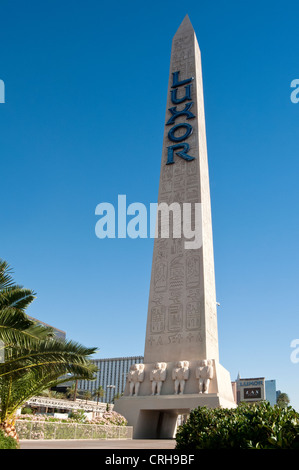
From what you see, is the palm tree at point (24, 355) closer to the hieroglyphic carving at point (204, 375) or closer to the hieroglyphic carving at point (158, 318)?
the hieroglyphic carving at point (204, 375)

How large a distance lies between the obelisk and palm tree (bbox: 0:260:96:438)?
11.7m

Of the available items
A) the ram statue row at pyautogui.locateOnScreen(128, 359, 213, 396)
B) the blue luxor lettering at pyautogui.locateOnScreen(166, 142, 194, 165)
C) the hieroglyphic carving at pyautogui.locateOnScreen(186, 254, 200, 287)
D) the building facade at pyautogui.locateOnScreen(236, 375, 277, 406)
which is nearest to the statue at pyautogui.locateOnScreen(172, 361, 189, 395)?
the ram statue row at pyautogui.locateOnScreen(128, 359, 213, 396)

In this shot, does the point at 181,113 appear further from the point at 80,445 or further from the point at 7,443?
the point at 7,443

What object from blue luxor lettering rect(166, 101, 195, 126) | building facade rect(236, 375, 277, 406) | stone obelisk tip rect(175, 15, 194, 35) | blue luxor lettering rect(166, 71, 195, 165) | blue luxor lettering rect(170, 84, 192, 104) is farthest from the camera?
building facade rect(236, 375, 277, 406)

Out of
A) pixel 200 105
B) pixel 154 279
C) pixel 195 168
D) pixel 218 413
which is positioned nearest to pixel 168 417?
pixel 154 279

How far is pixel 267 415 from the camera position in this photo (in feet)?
23.6

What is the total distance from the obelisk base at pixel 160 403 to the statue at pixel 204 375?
0.32m

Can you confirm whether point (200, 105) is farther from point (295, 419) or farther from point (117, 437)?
point (295, 419)

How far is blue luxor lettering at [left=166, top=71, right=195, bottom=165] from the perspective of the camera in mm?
31953

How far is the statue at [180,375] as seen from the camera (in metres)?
24.1

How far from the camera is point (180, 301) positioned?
2717cm

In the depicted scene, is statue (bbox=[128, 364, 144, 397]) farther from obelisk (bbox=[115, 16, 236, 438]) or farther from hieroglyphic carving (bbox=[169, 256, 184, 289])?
hieroglyphic carving (bbox=[169, 256, 184, 289])

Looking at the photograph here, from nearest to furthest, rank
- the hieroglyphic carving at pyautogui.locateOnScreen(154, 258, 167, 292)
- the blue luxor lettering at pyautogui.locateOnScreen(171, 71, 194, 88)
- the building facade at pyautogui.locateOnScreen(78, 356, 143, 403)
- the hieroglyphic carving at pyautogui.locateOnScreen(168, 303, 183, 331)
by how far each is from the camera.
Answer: the hieroglyphic carving at pyautogui.locateOnScreen(168, 303, 183, 331) < the hieroglyphic carving at pyautogui.locateOnScreen(154, 258, 167, 292) < the blue luxor lettering at pyautogui.locateOnScreen(171, 71, 194, 88) < the building facade at pyautogui.locateOnScreen(78, 356, 143, 403)
